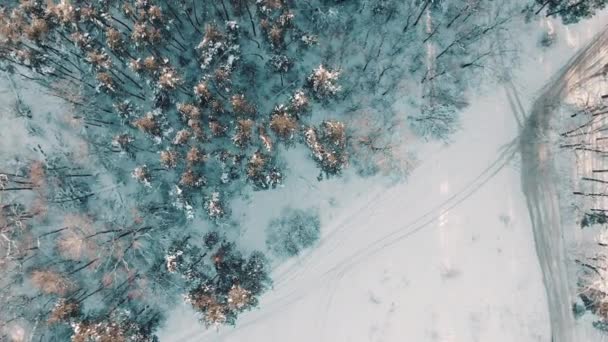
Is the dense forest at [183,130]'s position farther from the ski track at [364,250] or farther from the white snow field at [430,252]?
the ski track at [364,250]

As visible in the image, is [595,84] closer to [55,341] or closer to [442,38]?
[442,38]

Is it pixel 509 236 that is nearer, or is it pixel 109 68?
pixel 109 68

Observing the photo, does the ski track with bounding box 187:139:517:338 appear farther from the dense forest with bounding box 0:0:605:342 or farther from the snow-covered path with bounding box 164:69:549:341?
the dense forest with bounding box 0:0:605:342

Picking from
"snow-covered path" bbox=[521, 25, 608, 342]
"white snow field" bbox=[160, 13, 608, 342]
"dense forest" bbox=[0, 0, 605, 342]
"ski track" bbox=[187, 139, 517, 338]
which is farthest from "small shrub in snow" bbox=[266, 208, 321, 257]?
"snow-covered path" bbox=[521, 25, 608, 342]

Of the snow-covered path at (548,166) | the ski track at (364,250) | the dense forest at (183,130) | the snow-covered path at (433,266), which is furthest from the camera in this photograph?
the snow-covered path at (548,166)

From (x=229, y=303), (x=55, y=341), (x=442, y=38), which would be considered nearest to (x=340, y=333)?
(x=229, y=303)

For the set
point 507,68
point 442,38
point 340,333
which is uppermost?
point 442,38

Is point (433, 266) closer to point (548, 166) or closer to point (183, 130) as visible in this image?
point (548, 166)

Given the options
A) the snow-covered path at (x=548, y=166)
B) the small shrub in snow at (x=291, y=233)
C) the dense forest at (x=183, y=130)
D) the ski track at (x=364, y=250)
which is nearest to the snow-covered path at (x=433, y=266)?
the ski track at (x=364, y=250)
